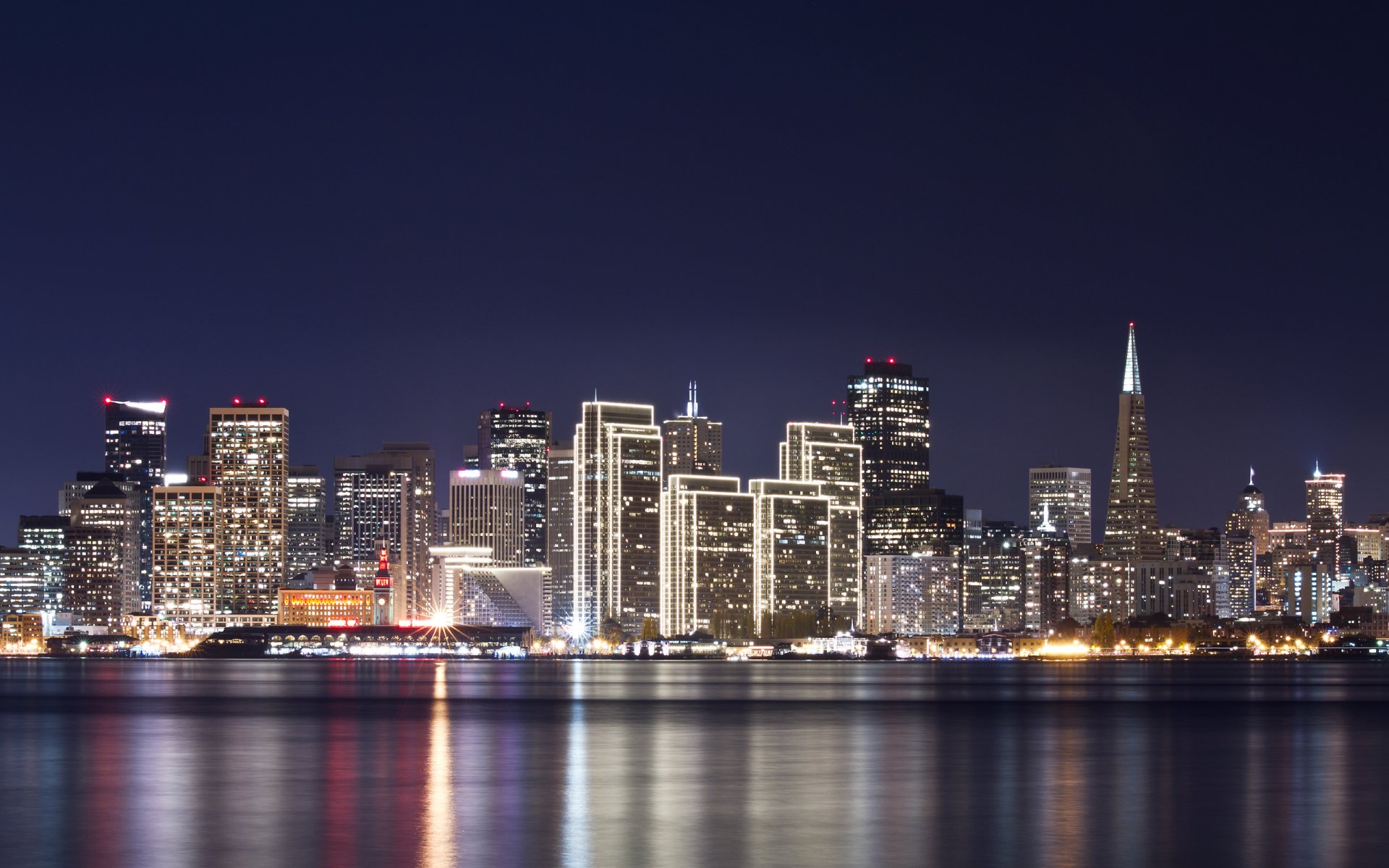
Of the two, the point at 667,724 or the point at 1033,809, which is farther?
the point at 667,724

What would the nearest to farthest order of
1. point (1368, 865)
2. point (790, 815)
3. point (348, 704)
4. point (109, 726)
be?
point (1368, 865)
point (790, 815)
point (109, 726)
point (348, 704)

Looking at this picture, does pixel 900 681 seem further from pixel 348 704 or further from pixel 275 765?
pixel 275 765

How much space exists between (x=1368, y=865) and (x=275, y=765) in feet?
136

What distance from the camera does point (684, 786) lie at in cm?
6225

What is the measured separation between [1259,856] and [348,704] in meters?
92.3

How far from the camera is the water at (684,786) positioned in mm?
46312

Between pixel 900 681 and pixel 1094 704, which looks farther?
pixel 900 681

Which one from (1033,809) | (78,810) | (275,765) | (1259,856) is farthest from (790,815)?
(275,765)

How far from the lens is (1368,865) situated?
44562 mm

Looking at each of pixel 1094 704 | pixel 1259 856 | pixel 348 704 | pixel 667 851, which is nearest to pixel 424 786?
pixel 667 851

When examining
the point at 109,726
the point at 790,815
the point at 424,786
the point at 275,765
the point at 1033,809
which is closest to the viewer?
the point at 790,815

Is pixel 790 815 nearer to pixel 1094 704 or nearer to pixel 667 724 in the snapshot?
pixel 667 724

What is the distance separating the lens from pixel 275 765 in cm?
7175

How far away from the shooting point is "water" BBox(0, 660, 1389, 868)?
4631 centimetres
